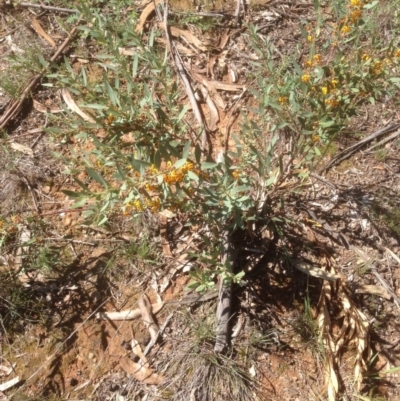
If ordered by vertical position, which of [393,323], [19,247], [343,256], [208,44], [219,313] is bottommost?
[393,323]

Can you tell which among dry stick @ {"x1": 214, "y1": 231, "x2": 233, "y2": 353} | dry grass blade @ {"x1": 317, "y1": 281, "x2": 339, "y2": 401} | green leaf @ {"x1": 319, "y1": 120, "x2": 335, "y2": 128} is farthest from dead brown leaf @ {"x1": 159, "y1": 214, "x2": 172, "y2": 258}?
green leaf @ {"x1": 319, "y1": 120, "x2": 335, "y2": 128}

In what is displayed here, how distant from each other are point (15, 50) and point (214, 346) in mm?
3005

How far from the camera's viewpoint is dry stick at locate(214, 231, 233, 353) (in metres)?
2.58

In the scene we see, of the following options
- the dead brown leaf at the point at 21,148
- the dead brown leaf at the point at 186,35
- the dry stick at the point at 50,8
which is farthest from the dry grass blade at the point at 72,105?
the dead brown leaf at the point at 186,35

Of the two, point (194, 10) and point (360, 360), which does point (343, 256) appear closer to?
point (360, 360)

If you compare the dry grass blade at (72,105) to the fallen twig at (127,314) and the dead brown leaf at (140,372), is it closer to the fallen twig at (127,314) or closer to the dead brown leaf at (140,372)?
the fallen twig at (127,314)

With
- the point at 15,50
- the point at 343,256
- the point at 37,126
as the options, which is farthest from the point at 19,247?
the point at 343,256

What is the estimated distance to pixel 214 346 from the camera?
2.60 meters

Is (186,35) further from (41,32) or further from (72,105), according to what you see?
(41,32)

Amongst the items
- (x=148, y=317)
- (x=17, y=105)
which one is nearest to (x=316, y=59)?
(x=148, y=317)

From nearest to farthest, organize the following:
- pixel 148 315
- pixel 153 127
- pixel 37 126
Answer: pixel 153 127, pixel 148 315, pixel 37 126

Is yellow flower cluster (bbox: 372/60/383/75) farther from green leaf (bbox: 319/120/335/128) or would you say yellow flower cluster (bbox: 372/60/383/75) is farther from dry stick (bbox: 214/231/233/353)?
dry stick (bbox: 214/231/233/353)

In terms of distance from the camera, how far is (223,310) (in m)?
2.60

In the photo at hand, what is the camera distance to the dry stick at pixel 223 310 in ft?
8.46
